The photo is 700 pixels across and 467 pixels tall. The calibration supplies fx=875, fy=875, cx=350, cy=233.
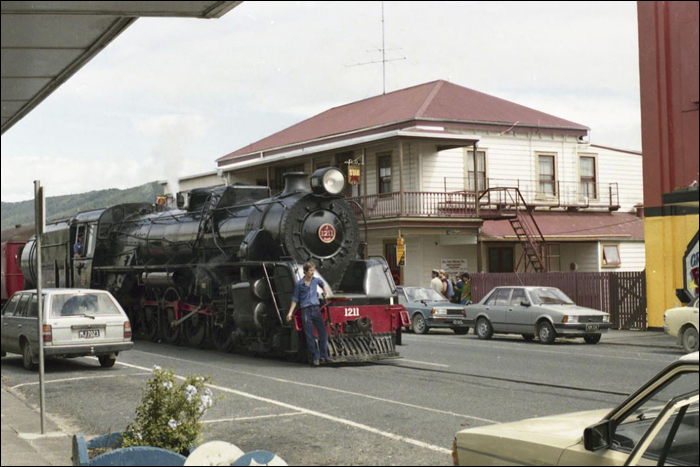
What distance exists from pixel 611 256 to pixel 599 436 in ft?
108

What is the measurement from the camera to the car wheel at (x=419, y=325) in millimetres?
25267

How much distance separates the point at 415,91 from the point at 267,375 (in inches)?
1012

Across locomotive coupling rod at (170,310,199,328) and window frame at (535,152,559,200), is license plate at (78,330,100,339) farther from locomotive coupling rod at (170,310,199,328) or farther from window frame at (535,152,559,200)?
window frame at (535,152,559,200)

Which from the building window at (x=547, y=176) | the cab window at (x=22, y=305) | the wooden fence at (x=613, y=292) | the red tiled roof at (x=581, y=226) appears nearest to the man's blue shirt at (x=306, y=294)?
the cab window at (x=22, y=305)

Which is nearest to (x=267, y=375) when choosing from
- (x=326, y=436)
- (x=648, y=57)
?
(x=326, y=436)

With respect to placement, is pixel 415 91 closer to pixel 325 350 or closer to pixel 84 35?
pixel 325 350

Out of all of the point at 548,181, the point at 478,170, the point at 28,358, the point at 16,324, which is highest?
the point at 478,170

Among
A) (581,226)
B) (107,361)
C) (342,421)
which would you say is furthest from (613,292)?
(342,421)

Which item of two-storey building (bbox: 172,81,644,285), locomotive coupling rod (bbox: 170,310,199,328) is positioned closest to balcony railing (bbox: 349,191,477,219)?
two-storey building (bbox: 172,81,644,285)

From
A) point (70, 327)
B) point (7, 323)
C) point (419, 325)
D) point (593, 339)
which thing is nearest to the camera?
point (70, 327)

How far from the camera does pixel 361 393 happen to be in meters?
11.8

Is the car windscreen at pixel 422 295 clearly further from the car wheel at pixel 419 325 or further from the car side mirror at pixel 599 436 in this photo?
the car side mirror at pixel 599 436

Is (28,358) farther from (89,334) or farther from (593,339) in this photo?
(593,339)

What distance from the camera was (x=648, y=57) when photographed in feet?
32.7
